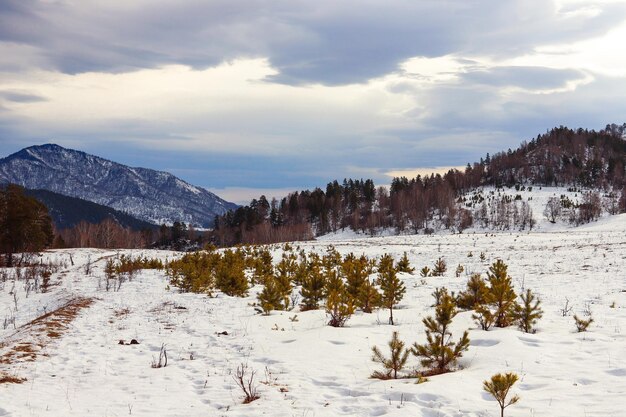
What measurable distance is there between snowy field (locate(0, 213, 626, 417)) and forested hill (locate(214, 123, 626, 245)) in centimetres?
8350

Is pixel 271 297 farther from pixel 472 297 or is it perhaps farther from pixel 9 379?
pixel 9 379

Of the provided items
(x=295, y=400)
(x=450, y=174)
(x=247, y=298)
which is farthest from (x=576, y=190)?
(x=295, y=400)

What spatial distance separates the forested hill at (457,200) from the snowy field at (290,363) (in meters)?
83.5

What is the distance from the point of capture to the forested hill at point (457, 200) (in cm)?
9693

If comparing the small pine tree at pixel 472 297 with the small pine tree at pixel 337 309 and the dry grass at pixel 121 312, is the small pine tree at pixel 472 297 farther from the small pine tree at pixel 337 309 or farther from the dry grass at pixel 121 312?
the dry grass at pixel 121 312

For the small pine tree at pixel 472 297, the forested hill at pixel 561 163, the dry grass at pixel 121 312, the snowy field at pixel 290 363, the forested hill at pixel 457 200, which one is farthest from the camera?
the forested hill at pixel 561 163

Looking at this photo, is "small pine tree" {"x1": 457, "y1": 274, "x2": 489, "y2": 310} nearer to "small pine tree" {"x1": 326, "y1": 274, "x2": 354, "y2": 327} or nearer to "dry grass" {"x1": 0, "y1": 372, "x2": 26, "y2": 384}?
"small pine tree" {"x1": 326, "y1": 274, "x2": 354, "y2": 327}

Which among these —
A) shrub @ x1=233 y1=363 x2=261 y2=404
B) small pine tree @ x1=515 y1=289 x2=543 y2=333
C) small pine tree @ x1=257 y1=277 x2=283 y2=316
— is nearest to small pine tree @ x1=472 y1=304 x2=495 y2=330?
small pine tree @ x1=515 y1=289 x2=543 y2=333

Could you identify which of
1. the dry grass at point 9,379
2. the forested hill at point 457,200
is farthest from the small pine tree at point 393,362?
the forested hill at point 457,200

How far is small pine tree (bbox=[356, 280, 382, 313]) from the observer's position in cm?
1350

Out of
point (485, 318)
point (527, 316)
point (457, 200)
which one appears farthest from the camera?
point (457, 200)

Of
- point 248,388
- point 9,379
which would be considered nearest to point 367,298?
point 248,388

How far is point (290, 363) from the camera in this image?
347 inches

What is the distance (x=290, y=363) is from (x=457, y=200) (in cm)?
11743
